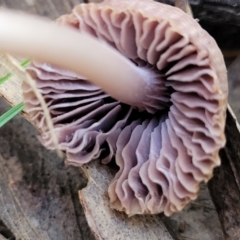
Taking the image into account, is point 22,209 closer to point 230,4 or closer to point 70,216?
point 70,216

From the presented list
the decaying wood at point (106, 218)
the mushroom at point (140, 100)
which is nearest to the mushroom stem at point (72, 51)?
the mushroom at point (140, 100)


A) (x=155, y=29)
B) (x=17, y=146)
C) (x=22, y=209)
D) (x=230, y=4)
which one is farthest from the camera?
(x=230, y=4)

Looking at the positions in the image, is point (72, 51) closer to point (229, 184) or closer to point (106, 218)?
point (106, 218)

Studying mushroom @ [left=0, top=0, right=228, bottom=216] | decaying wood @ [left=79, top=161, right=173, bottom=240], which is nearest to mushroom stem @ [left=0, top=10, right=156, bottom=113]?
mushroom @ [left=0, top=0, right=228, bottom=216]

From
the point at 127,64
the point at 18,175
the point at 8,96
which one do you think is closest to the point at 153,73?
the point at 127,64

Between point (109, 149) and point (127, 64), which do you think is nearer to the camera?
point (127, 64)

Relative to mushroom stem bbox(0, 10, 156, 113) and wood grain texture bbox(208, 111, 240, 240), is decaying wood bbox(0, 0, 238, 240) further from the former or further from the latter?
mushroom stem bbox(0, 10, 156, 113)

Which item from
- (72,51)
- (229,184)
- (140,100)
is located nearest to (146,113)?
(140,100)
